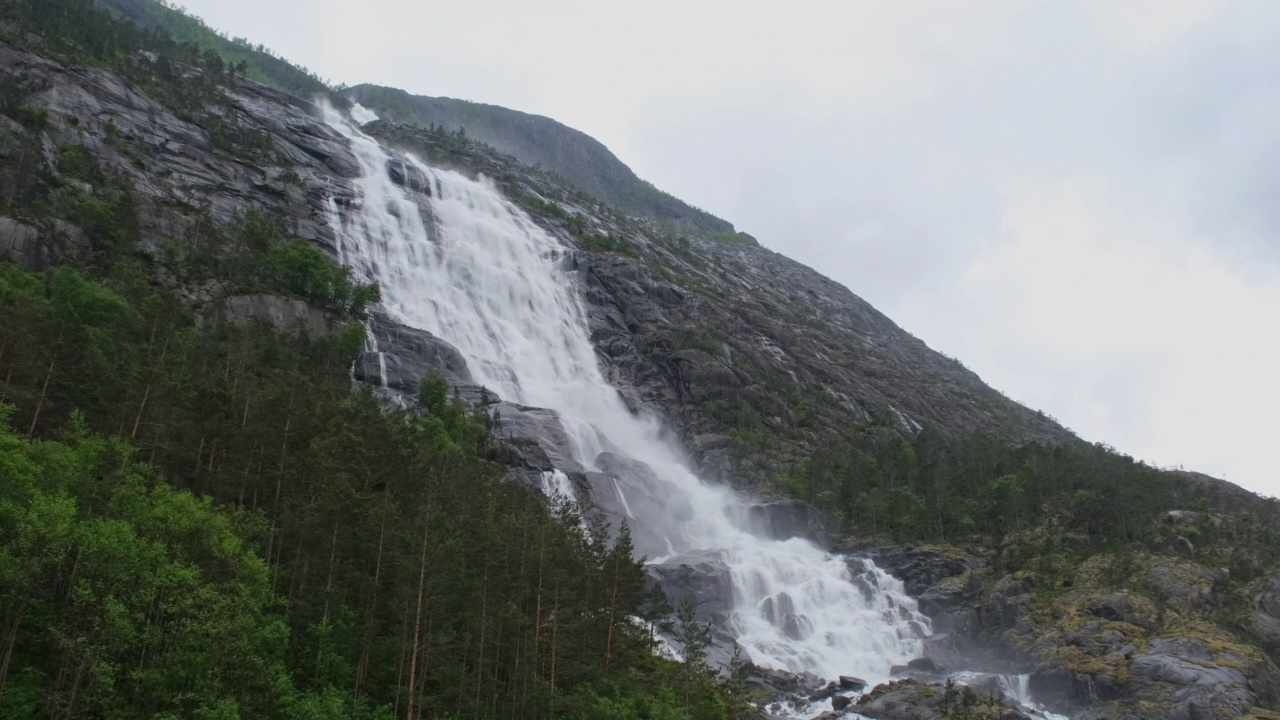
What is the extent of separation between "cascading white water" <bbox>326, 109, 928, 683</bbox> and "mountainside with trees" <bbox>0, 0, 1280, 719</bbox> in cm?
399

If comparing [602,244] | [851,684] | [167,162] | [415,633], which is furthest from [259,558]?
[602,244]

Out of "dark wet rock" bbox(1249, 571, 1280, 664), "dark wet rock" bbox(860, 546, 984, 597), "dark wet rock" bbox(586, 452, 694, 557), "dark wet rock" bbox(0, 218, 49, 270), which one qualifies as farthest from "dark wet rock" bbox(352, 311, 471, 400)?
"dark wet rock" bbox(1249, 571, 1280, 664)

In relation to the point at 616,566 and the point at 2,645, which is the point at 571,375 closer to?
the point at 616,566

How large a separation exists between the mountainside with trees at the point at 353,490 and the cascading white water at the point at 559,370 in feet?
13.1

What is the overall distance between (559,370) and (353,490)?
59.8m

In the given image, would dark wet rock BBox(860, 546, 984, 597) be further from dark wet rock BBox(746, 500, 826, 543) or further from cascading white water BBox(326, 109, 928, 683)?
dark wet rock BBox(746, 500, 826, 543)

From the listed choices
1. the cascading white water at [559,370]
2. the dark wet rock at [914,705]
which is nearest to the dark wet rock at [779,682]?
the cascading white water at [559,370]

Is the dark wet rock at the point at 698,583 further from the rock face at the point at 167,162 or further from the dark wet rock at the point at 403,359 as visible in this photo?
the rock face at the point at 167,162

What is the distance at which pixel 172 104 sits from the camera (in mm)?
92125

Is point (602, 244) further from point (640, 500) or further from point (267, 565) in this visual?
point (267, 565)

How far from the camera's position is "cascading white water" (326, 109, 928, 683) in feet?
195

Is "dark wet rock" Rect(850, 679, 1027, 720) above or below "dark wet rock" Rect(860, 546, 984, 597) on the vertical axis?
below

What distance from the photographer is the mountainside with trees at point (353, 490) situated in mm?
23484

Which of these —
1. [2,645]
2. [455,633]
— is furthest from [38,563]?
[455,633]
